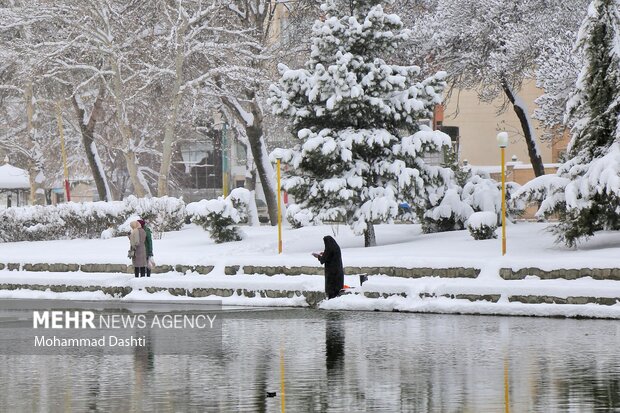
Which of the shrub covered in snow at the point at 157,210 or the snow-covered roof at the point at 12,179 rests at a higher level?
the snow-covered roof at the point at 12,179

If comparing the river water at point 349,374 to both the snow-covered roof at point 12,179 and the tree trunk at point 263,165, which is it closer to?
the tree trunk at point 263,165

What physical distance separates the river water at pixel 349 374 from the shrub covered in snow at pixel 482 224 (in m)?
9.85

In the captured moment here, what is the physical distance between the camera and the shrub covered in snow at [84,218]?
41.5 metres

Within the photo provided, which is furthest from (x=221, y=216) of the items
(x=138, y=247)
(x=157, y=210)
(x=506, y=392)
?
(x=506, y=392)

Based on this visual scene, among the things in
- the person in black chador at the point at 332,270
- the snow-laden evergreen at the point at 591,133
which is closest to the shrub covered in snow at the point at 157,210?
the person in black chador at the point at 332,270

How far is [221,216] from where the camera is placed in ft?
121

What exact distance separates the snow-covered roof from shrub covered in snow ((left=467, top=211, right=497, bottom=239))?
26.6 m

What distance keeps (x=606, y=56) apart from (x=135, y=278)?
11658 millimetres

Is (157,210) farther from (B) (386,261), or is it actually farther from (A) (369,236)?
(B) (386,261)

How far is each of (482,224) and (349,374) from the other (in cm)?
1696

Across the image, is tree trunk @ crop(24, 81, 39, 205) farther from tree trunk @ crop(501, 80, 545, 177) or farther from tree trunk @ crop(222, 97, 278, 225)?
tree trunk @ crop(501, 80, 545, 177)

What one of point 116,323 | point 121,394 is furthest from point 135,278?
point 121,394

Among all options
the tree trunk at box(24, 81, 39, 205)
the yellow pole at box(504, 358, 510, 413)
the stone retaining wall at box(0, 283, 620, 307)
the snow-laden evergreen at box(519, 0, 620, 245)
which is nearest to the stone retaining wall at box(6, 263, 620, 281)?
the stone retaining wall at box(0, 283, 620, 307)

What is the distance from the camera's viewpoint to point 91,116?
49531 millimetres
